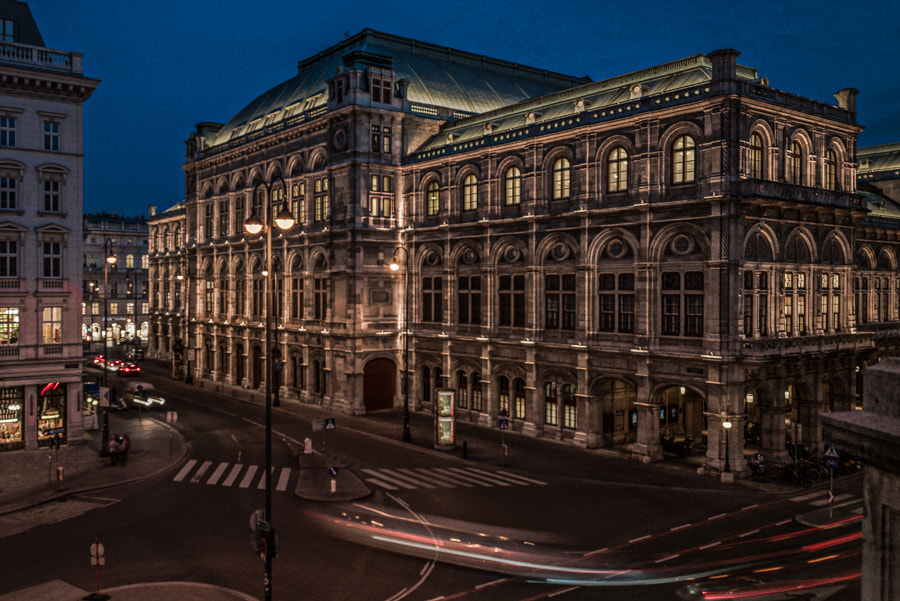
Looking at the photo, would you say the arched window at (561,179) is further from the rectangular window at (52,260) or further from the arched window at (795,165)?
the rectangular window at (52,260)

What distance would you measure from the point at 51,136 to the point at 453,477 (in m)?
29.9

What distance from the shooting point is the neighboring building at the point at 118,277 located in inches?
4592

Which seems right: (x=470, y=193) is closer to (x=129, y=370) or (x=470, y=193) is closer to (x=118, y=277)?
(x=129, y=370)

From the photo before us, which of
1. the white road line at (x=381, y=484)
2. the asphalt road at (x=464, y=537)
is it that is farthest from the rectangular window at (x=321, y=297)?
the white road line at (x=381, y=484)

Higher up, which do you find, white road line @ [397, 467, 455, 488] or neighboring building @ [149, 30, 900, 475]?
neighboring building @ [149, 30, 900, 475]

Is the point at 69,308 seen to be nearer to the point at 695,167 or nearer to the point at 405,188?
the point at 405,188

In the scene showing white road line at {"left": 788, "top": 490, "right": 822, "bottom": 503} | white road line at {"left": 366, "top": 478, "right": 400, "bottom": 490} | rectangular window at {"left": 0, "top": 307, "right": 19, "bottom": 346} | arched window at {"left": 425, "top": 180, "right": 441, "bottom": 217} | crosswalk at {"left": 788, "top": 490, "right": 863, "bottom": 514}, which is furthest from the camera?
arched window at {"left": 425, "top": 180, "right": 441, "bottom": 217}

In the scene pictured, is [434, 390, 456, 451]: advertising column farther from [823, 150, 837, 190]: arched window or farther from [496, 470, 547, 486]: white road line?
[823, 150, 837, 190]: arched window

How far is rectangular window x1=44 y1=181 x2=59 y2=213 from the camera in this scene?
1593 inches

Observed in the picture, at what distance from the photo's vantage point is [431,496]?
3066 cm

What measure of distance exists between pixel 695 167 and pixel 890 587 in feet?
104

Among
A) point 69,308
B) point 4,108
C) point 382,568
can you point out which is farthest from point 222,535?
point 4,108

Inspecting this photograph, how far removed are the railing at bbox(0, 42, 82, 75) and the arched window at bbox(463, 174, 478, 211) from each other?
24.8 metres

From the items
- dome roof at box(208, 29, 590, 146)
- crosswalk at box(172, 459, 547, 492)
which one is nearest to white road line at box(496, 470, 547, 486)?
crosswalk at box(172, 459, 547, 492)
